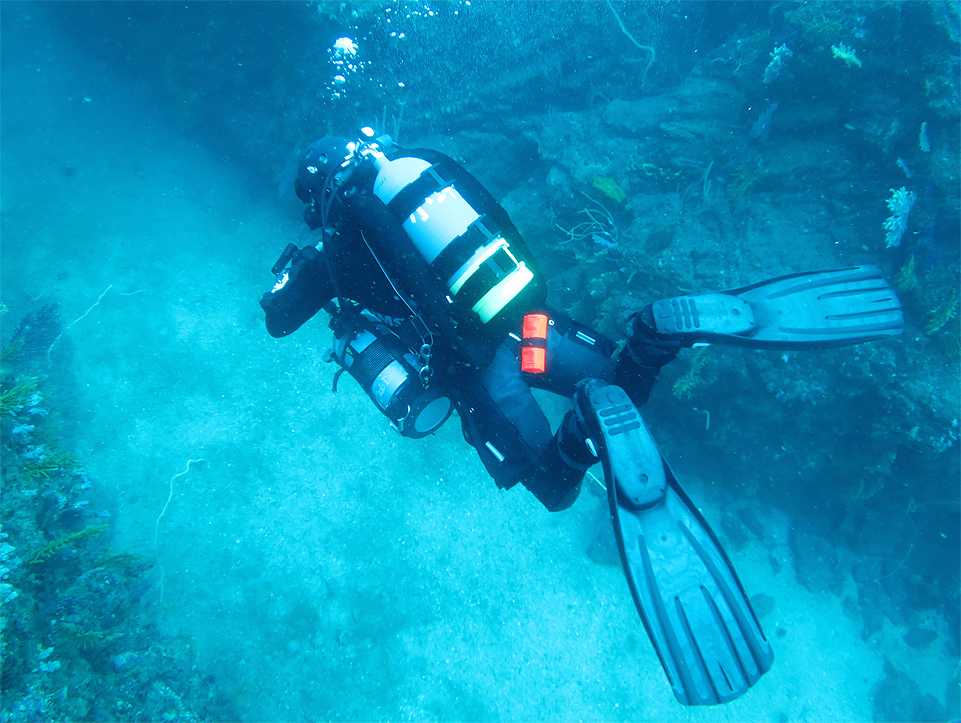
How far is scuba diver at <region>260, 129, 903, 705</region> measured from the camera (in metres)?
2.16

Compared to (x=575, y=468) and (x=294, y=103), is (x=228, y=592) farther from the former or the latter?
(x=294, y=103)

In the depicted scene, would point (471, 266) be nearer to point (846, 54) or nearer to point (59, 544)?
point (59, 544)

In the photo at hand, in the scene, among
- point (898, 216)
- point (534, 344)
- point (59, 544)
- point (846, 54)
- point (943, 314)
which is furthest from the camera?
A: point (846, 54)

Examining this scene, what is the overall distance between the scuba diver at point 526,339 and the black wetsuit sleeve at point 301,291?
0.04ft

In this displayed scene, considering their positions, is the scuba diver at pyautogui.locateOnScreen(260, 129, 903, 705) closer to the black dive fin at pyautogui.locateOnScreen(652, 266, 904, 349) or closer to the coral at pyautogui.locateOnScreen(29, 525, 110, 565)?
the black dive fin at pyautogui.locateOnScreen(652, 266, 904, 349)

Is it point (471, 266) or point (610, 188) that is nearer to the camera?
point (471, 266)

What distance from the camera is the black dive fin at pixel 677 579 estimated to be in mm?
2062

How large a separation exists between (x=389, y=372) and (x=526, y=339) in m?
1.13

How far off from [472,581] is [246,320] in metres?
5.49

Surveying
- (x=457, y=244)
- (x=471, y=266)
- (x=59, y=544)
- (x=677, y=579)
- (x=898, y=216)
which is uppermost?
(x=457, y=244)

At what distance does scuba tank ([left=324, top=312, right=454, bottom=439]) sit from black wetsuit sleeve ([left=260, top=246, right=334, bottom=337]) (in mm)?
323

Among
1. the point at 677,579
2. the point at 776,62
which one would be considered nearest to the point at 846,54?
the point at 776,62

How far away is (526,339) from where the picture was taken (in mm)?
3113

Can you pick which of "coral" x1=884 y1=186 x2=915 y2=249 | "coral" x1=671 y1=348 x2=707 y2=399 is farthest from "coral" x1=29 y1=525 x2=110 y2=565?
"coral" x1=884 y1=186 x2=915 y2=249
